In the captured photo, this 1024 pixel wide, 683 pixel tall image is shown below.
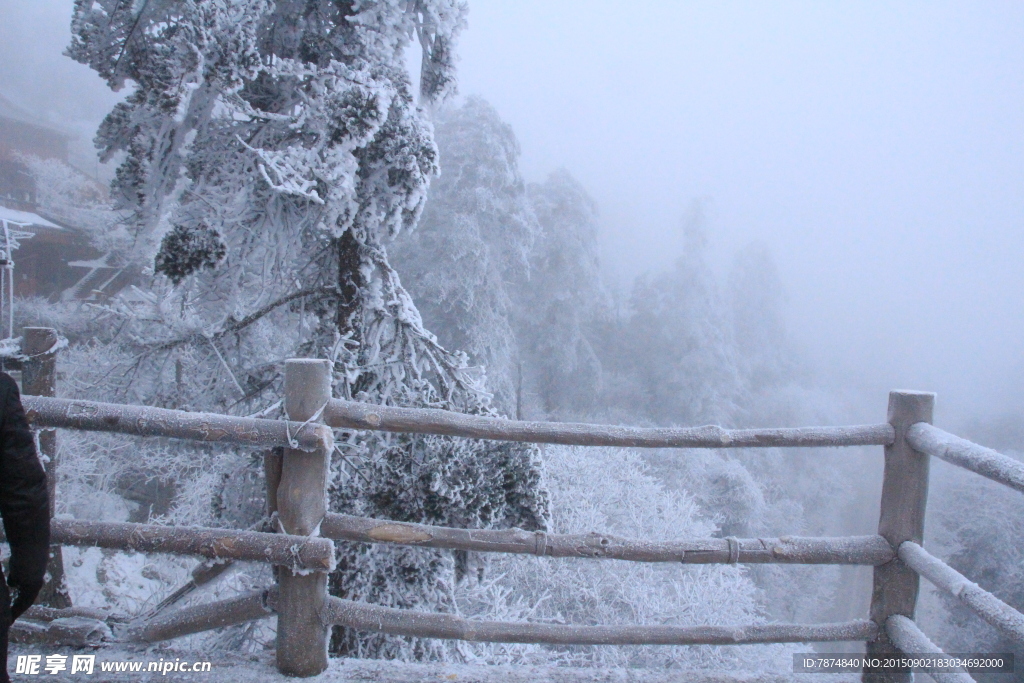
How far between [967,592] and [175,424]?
2.08 meters

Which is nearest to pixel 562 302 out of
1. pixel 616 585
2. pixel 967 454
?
pixel 616 585

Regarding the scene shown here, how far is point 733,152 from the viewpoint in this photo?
14219 millimetres

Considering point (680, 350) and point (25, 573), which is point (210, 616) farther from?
point (680, 350)

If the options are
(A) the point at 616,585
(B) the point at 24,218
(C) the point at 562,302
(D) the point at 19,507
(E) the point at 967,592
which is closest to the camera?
(D) the point at 19,507

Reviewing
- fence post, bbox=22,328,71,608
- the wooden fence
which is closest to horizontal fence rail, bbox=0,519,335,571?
the wooden fence

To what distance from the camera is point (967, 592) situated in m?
1.43

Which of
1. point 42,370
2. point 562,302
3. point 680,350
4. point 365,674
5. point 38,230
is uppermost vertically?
point 38,230

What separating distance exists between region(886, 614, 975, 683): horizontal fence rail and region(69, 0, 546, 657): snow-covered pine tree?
2.14 metres

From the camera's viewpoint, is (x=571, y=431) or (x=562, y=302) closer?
(x=571, y=431)

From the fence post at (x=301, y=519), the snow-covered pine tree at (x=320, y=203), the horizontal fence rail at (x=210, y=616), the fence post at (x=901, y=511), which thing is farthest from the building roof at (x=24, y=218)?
the fence post at (x=901, y=511)

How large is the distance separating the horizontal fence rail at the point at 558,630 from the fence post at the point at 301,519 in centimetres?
7

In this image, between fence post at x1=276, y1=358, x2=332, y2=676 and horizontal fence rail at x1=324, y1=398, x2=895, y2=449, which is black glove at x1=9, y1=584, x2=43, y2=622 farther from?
horizontal fence rail at x1=324, y1=398, x2=895, y2=449

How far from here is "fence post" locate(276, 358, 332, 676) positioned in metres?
1.55

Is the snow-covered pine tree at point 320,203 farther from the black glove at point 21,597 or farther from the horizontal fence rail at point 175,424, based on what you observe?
the black glove at point 21,597
